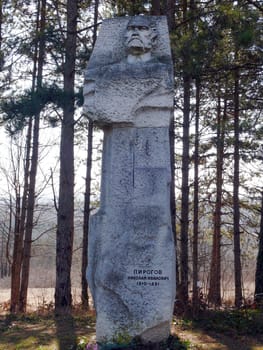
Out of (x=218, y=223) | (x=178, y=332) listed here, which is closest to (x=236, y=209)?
(x=218, y=223)

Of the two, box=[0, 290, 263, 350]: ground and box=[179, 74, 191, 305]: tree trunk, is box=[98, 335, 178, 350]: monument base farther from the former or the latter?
box=[179, 74, 191, 305]: tree trunk

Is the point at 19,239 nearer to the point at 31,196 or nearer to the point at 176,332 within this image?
the point at 31,196

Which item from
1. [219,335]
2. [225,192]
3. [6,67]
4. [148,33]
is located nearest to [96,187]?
[225,192]

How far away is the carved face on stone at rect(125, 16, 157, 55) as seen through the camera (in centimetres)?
614

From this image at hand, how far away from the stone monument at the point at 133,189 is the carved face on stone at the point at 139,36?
0.01 meters

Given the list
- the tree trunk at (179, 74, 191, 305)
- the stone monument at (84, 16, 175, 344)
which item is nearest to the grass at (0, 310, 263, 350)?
the stone monument at (84, 16, 175, 344)

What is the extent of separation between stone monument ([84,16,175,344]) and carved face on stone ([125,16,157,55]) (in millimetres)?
11

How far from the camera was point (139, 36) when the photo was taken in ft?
20.2

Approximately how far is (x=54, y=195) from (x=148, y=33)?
367 inches

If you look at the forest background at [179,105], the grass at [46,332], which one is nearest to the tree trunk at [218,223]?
the forest background at [179,105]

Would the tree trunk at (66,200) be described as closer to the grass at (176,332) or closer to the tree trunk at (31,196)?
the grass at (176,332)

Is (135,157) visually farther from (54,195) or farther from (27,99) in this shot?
(54,195)

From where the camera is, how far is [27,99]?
10523 mm

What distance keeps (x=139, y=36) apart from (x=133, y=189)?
5.95 ft
